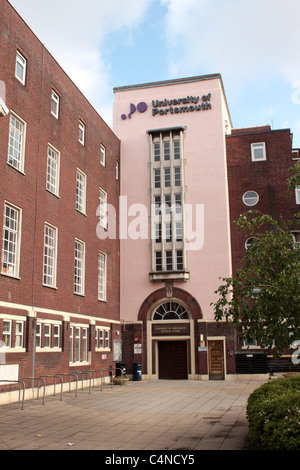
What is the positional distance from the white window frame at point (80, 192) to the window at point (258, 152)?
11311mm

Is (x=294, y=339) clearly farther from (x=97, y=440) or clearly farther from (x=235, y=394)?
(x=235, y=394)

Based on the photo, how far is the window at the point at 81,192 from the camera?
78.8 ft

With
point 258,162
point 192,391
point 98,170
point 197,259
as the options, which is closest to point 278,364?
point 197,259

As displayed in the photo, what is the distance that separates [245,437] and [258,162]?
895 inches

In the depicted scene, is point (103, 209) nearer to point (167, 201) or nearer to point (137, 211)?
point (137, 211)

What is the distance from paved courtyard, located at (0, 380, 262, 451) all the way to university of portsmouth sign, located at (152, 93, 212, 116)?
18.4 metres

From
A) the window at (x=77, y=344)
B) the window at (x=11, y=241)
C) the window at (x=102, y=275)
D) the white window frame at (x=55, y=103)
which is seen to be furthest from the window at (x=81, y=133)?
the window at (x=77, y=344)

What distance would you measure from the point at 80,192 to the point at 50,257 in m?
4.83

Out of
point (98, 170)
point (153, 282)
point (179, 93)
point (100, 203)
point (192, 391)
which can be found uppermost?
point (179, 93)

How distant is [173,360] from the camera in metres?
28.7

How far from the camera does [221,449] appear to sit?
28.0 feet

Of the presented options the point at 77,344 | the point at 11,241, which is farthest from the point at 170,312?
the point at 11,241

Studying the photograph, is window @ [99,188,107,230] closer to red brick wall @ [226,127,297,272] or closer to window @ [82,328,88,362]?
window @ [82,328,88,362]

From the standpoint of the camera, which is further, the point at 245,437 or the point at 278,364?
the point at 278,364
